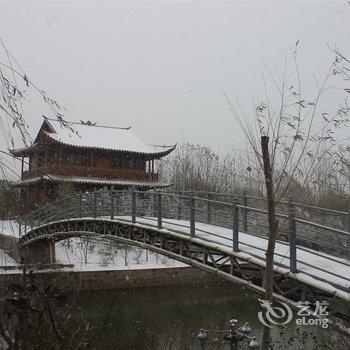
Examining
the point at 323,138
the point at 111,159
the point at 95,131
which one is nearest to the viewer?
→ the point at 323,138

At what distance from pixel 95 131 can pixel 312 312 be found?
2739 centimetres

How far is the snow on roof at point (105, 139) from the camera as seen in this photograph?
2888 centimetres

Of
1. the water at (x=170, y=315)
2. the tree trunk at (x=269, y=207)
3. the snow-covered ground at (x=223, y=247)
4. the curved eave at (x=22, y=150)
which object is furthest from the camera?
the water at (x=170, y=315)

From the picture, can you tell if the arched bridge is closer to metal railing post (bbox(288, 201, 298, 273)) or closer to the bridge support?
metal railing post (bbox(288, 201, 298, 273))

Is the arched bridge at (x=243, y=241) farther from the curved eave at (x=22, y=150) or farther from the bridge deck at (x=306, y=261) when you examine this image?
the curved eave at (x=22, y=150)

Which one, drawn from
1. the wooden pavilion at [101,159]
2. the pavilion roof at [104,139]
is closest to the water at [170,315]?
the wooden pavilion at [101,159]

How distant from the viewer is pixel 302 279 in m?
6.68

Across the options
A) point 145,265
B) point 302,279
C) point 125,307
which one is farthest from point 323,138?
point 145,265

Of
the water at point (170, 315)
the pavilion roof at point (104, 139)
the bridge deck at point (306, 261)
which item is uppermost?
the pavilion roof at point (104, 139)

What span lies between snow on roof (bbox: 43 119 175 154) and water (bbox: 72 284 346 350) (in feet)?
41.2

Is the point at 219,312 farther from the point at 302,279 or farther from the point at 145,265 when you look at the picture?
the point at 302,279

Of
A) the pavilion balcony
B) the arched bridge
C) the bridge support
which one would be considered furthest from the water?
the pavilion balcony

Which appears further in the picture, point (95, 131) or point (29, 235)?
point (95, 131)

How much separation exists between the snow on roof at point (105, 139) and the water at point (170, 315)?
1256 cm
